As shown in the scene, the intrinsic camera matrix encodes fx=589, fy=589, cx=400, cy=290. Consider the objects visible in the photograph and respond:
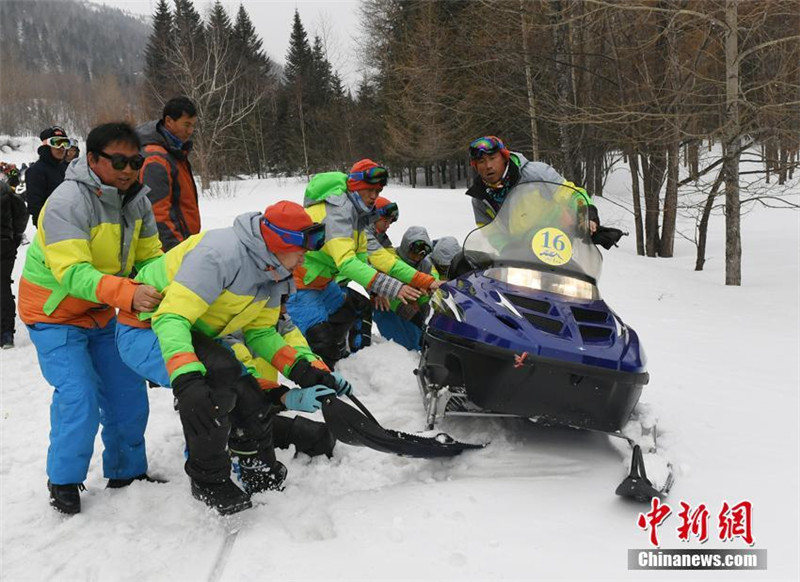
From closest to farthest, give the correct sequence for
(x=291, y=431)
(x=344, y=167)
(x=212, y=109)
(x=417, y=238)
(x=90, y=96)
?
(x=291, y=431), (x=417, y=238), (x=212, y=109), (x=344, y=167), (x=90, y=96)

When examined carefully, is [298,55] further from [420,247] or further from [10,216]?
[420,247]

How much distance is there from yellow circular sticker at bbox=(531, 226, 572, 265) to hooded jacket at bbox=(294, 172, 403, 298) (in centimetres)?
102

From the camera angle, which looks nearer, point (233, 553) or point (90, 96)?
point (233, 553)

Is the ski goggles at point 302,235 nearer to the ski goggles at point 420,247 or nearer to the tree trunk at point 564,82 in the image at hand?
the ski goggles at point 420,247

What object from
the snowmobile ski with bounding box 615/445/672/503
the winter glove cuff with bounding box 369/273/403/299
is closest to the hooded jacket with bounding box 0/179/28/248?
the winter glove cuff with bounding box 369/273/403/299

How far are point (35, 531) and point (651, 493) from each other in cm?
286

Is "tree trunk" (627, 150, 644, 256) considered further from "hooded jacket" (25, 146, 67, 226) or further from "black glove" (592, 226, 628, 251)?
"hooded jacket" (25, 146, 67, 226)

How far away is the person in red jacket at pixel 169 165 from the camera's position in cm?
398

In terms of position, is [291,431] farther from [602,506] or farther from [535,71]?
[535,71]

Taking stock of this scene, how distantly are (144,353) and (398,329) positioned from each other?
9.52ft

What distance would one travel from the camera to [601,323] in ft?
10.6

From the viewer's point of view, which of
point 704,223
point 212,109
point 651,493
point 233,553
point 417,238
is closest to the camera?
point 233,553

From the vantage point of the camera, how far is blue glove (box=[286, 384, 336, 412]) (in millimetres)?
3031

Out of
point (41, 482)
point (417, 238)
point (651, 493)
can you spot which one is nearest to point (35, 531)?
point (41, 482)
